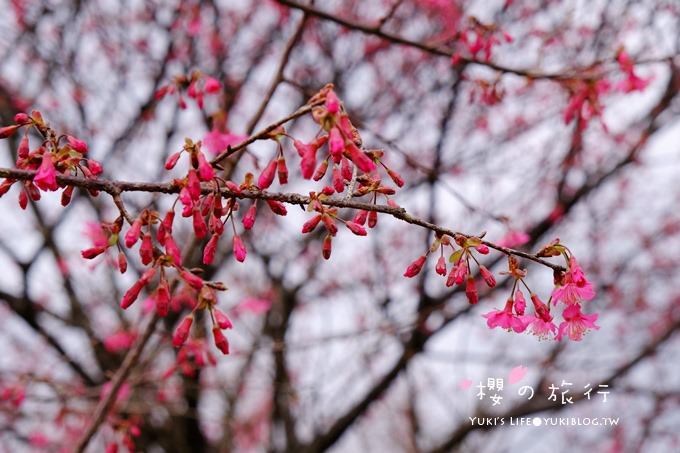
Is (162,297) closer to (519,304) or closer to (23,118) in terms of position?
(23,118)

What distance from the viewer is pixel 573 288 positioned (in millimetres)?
1832

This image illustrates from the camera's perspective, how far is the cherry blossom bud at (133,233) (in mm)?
1613

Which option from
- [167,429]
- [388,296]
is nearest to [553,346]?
[388,296]

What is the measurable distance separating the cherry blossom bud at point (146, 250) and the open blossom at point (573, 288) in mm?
1157

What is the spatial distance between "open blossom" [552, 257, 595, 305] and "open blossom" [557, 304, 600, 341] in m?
0.10

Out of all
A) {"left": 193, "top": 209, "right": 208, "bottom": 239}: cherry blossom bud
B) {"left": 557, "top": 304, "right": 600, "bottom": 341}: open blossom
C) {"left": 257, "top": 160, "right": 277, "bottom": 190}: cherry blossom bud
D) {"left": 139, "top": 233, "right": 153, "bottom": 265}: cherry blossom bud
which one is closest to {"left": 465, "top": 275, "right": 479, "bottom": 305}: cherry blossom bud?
{"left": 557, "top": 304, "right": 600, "bottom": 341}: open blossom

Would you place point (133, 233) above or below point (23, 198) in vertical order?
below

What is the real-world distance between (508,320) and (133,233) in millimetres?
1162

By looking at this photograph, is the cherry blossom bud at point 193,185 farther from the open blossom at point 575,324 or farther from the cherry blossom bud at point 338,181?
the open blossom at point 575,324

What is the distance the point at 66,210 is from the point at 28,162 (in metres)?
5.43

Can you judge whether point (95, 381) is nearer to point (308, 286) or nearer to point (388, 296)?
point (308, 286)

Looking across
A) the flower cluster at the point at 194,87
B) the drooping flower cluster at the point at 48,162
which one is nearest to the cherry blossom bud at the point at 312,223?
the drooping flower cluster at the point at 48,162

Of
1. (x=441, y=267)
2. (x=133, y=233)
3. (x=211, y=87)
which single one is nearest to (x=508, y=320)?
(x=441, y=267)

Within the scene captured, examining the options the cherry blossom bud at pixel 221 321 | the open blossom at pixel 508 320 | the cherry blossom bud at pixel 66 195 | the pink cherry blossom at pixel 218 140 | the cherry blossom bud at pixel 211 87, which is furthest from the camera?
the pink cherry blossom at pixel 218 140
